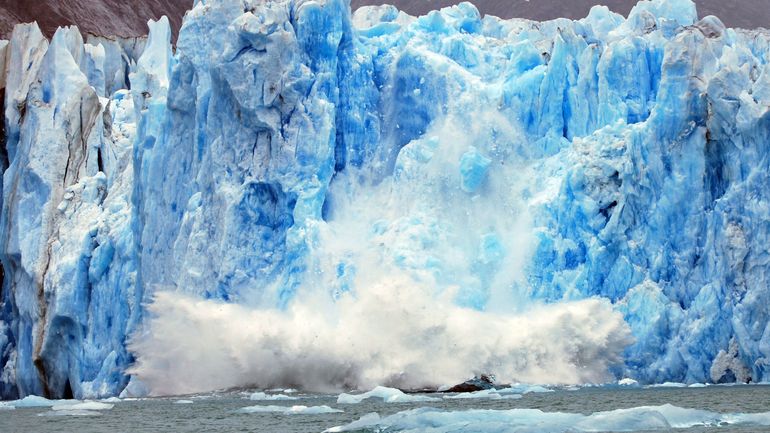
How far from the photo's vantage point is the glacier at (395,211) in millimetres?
26266

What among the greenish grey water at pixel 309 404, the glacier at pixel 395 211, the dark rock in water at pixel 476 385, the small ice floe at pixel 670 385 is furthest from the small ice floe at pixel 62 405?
the small ice floe at pixel 670 385

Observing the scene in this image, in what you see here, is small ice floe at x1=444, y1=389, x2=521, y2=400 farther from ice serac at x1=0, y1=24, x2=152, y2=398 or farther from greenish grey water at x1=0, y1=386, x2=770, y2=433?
ice serac at x1=0, y1=24, x2=152, y2=398

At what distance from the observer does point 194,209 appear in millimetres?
Result: 29312

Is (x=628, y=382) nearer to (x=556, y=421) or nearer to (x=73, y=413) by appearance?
(x=556, y=421)

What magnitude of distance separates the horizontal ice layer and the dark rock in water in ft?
28.8

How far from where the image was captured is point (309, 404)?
22953mm

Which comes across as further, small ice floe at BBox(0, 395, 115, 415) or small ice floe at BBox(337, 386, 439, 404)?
small ice floe at BBox(0, 395, 115, 415)

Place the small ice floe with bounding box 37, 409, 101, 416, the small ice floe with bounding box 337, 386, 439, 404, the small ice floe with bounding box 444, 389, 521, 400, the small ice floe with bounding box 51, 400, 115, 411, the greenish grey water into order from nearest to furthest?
the greenish grey water
the small ice floe with bounding box 37, 409, 101, 416
the small ice floe with bounding box 337, 386, 439, 404
the small ice floe with bounding box 444, 389, 521, 400
the small ice floe with bounding box 51, 400, 115, 411

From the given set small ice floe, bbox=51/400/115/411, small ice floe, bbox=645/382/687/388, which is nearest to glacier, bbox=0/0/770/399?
small ice floe, bbox=645/382/687/388

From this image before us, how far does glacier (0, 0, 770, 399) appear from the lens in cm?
2627

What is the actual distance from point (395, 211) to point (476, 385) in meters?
5.25

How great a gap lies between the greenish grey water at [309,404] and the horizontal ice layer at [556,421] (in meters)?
1.36

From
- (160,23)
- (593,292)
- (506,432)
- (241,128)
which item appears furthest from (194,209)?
(506,432)

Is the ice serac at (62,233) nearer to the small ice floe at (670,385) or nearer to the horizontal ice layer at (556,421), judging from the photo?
the small ice floe at (670,385)
